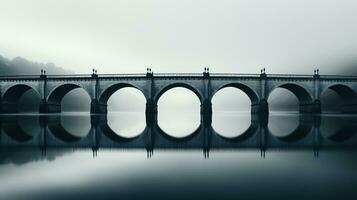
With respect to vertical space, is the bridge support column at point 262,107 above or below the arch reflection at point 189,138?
above

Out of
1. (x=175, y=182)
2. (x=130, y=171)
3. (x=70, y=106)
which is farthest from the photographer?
(x=70, y=106)

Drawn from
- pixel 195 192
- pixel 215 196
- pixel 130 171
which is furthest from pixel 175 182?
pixel 130 171

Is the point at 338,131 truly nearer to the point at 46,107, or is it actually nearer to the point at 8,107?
the point at 46,107

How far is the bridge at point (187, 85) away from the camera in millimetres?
47000

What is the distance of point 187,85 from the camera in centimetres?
4741

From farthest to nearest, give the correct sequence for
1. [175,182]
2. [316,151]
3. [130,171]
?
1. [316,151]
2. [130,171]
3. [175,182]

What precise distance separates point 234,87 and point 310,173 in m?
45.7

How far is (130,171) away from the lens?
725 centimetres

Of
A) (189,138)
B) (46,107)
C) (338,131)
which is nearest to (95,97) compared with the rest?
(46,107)

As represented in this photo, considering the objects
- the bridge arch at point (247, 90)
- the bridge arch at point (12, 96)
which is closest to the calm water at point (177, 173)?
the bridge arch at point (247, 90)

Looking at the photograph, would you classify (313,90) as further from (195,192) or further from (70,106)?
(70,106)

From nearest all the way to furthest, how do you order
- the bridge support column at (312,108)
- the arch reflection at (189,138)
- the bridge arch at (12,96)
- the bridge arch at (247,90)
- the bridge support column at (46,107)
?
the arch reflection at (189,138)
the bridge arch at (247,90)
the bridge support column at (312,108)
the bridge support column at (46,107)
the bridge arch at (12,96)

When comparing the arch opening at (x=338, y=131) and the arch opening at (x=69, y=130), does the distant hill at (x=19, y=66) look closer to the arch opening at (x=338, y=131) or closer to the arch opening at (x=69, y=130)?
the arch opening at (x=69, y=130)

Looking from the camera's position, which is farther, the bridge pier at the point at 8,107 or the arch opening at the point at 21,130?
the bridge pier at the point at 8,107
